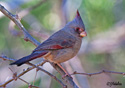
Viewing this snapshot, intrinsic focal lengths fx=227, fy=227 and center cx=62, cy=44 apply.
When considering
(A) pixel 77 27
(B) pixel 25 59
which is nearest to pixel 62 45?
(A) pixel 77 27

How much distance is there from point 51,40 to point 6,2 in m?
2.63

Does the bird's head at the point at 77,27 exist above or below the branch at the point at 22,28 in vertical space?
above

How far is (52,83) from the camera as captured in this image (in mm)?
4590

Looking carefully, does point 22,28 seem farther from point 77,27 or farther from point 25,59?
point 77,27

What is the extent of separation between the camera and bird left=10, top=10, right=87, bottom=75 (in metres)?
3.12

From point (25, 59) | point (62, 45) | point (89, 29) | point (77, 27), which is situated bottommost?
point (25, 59)

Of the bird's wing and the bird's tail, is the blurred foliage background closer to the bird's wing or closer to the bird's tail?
the bird's wing

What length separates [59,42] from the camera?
130 inches

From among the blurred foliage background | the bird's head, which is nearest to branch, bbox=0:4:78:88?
the bird's head

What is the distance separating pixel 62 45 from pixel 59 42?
0.06 m

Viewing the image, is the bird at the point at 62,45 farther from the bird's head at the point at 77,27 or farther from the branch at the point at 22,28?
the branch at the point at 22,28

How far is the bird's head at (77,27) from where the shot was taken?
3.38 meters

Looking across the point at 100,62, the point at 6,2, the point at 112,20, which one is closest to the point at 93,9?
the point at 112,20

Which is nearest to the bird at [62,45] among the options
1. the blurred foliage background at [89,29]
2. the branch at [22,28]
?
the branch at [22,28]
